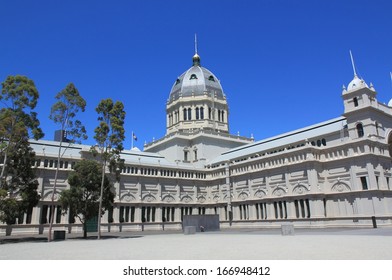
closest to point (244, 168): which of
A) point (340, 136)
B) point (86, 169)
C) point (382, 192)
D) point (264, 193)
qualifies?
point (264, 193)

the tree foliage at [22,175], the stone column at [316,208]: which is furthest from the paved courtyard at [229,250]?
the stone column at [316,208]

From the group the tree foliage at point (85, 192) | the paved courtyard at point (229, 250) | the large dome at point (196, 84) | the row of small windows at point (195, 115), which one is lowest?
the paved courtyard at point (229, 250)

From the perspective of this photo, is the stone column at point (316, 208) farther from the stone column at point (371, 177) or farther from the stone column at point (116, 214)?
the stone column at point (116, 214)

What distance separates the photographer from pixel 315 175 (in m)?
53.1

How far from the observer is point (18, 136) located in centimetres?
3516

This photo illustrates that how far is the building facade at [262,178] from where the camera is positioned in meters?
50.2

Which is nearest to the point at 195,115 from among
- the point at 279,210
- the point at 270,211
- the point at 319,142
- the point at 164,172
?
the point at 164,172

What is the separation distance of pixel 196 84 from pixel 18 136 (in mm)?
60155

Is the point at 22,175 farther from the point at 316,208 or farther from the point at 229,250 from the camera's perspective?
the point at 316,208

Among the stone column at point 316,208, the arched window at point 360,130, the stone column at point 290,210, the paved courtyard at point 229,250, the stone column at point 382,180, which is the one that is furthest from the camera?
the stone column at point 290,210

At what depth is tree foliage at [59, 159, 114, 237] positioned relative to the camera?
3806cm

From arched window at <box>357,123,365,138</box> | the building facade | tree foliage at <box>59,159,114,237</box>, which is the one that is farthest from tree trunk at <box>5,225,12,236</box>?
arched window at <box>357,123,365,138</box>

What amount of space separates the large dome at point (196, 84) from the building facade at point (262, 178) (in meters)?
A: 11.5

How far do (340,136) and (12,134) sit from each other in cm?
5014
